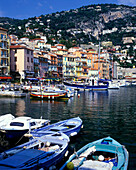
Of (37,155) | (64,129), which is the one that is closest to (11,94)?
(64,129)

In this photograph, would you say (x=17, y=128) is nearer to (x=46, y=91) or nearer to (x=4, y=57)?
(x=46, y=91)

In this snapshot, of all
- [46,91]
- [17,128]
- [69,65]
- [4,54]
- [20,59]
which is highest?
[4,54]

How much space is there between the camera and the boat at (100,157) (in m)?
13.3

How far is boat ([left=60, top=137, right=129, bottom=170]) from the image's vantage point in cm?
1330

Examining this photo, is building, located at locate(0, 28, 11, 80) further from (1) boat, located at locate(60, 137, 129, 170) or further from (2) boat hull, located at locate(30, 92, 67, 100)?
(1) boat, located at locate(60, 137, 129, 170)

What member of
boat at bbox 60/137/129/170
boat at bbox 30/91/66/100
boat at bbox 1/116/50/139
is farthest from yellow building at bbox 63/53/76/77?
boat at bbox 60/137/129/170

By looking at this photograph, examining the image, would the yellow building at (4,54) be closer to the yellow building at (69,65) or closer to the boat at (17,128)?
the yellow building at (69,65)

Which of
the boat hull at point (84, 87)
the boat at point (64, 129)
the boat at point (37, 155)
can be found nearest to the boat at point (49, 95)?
the boat at point (64, 129)

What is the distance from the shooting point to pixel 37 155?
45.4ft

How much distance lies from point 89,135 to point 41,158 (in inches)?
355

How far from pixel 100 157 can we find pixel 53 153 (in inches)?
111

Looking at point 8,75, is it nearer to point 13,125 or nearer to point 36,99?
point 36,99

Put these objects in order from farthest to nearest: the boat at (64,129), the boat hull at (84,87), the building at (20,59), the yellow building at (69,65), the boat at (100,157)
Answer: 1. the yellow building at (69,65)
2. the boat hull at (84,87)
3. the building at (20,59)
4. the boat at (64,129)
5. the boat at (100,157)

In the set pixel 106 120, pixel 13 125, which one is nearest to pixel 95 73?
pixel 106 120
